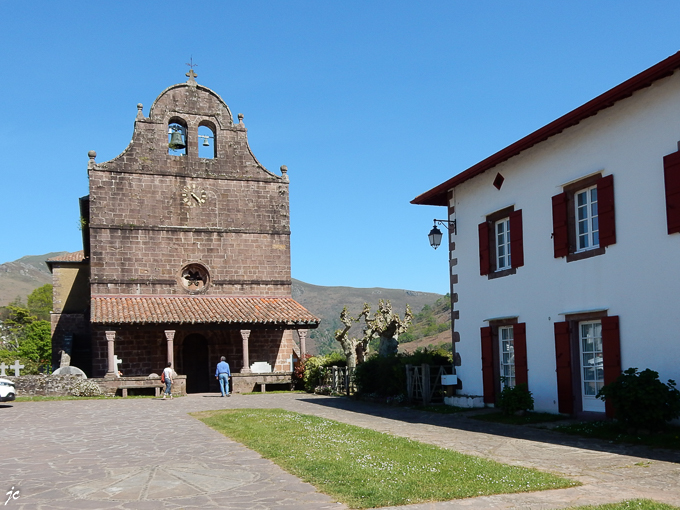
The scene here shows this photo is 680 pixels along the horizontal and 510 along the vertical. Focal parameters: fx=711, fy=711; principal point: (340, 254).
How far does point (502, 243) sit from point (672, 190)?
5.13m

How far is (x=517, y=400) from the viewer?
13.0 meters

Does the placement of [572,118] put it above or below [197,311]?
above

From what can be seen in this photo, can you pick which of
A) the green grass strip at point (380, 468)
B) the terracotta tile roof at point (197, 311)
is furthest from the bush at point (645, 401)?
the terracotta tile roof at point (197, 311)

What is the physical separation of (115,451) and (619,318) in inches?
312

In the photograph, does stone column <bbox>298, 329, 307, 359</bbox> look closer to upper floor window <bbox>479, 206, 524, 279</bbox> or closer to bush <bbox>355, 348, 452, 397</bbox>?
bush <bbox>355, 348, 452, 397</bbox>

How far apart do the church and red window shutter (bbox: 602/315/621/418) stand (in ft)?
49.7

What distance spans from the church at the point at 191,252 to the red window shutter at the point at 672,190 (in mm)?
16718

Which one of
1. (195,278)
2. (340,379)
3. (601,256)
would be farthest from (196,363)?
(601,256)

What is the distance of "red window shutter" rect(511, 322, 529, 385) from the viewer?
13859mm

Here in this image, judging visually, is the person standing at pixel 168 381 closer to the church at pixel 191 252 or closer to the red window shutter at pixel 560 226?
the church at pixel 191 252

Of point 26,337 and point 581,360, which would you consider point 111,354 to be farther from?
point 26,337

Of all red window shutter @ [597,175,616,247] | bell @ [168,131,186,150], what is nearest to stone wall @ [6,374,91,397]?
bell @ [168,131,186,150]

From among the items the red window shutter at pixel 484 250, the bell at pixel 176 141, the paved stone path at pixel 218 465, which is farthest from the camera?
the bell at pixel 176 141

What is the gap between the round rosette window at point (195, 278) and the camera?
2700cm
